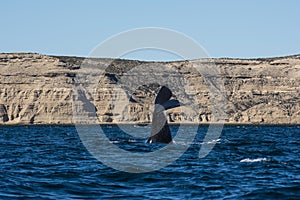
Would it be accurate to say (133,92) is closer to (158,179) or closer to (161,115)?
(161,115)

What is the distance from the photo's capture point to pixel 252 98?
7003 inches

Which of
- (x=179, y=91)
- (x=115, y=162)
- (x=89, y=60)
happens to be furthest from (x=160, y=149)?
(x=89, y=60)

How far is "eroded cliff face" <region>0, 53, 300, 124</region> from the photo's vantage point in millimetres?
160125

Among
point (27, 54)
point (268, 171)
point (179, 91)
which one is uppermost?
point (27, 54)

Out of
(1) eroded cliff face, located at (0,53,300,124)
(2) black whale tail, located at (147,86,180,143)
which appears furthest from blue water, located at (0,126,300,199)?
(1) eroded cliff face, located at (0,53,300,124)

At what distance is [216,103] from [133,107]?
75.3ft

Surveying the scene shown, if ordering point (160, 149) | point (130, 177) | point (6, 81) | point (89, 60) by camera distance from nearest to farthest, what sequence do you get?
point (130, 177)
point (160, 149)
point (6, 81)
point (89, 60)

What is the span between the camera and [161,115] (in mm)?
35375

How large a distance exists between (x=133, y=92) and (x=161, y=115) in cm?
13999

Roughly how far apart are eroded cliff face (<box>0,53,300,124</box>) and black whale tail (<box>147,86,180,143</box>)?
121m

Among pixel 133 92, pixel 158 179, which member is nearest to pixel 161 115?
pixel 158 179

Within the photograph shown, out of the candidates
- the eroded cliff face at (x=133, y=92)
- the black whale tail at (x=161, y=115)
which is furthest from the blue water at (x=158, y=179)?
the eroded cliff face at (x=133, y=92)

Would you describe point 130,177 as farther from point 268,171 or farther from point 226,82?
point 226,82

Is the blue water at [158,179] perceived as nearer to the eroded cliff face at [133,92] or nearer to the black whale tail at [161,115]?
the black whale tail at [161,115]
